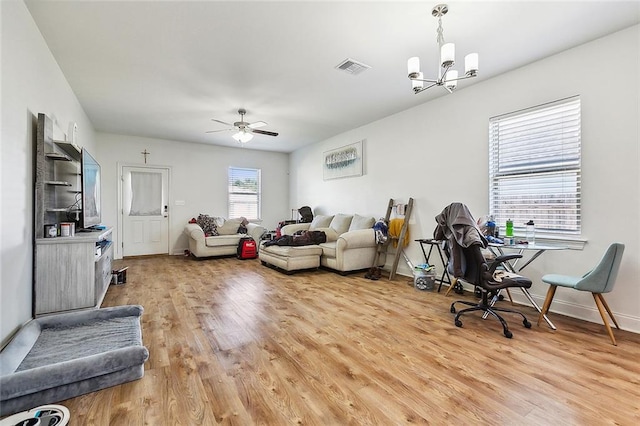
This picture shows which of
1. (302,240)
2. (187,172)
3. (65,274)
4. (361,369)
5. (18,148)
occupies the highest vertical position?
(187,172)

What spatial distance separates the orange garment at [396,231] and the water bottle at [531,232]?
181 centimetres

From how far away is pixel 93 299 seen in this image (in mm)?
2895

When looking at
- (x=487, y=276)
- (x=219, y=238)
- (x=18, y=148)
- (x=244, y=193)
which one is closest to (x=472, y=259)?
(x=487, y=276)

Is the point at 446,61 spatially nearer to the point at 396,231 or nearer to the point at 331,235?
the point at 396,231

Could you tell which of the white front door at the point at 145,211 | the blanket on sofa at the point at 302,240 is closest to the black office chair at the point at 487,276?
the blanket on sofa at the point at 302,240

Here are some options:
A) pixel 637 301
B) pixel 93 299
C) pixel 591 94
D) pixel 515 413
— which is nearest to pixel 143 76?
pixel 93 299

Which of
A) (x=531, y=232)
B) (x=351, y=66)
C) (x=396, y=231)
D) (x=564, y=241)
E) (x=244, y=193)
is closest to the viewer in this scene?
(x=564, y=241)

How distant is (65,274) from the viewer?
2.74 meters

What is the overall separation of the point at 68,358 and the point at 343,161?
17.4ft

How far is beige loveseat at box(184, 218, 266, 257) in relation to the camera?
6168mm

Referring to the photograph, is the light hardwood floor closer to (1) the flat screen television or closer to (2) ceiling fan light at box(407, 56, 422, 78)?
(1) the flat screen television

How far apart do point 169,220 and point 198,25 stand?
17.3ft

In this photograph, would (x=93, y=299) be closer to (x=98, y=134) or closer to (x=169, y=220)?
(x=169, y=220)

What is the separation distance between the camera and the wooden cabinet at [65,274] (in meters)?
2.63
